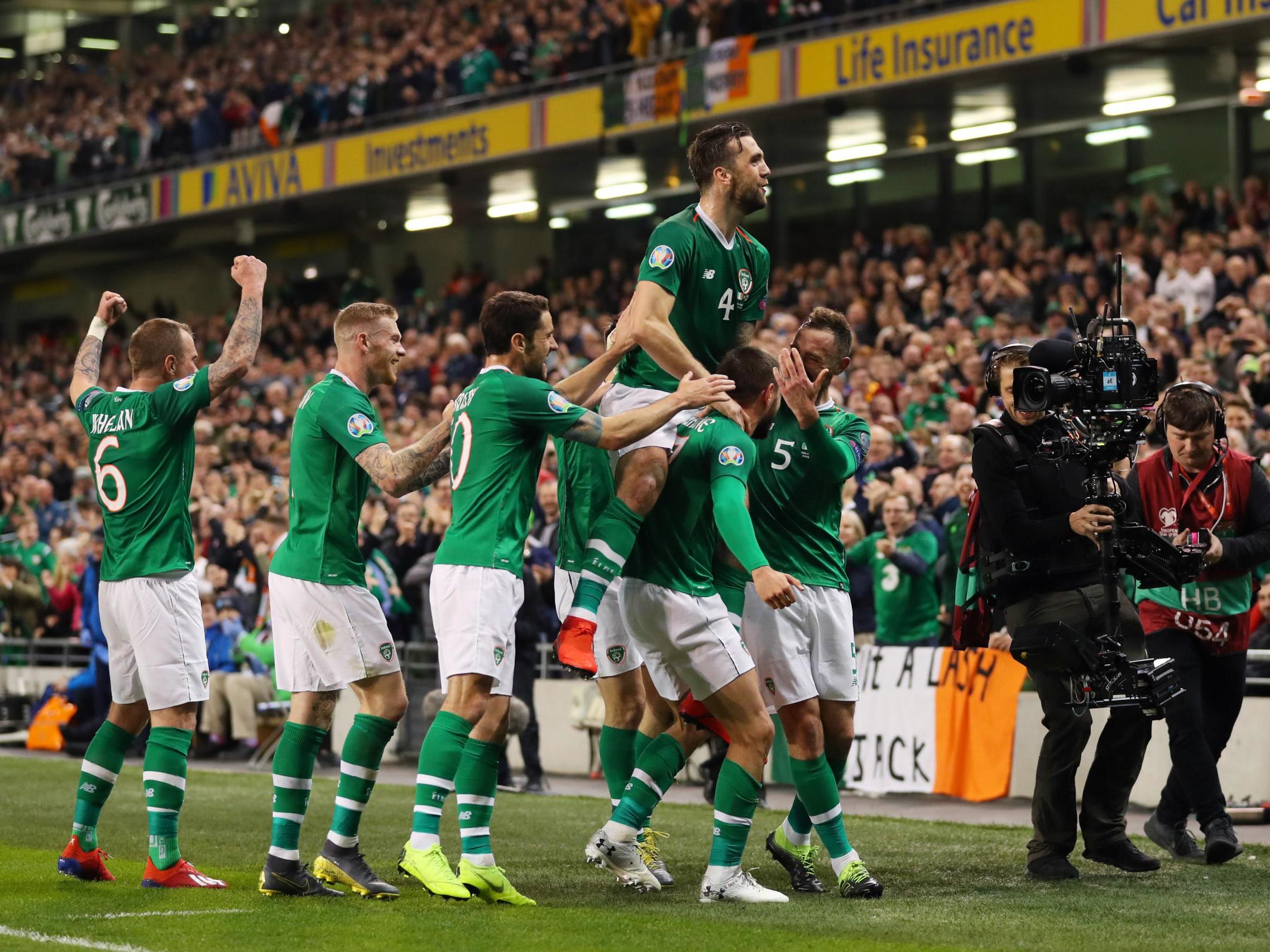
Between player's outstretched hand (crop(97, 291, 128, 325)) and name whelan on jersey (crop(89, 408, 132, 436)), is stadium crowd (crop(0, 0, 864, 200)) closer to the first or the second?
player's outstretched hand (crop(97, 291, 128, 325))

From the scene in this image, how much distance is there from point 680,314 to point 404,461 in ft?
Answer: 4.60

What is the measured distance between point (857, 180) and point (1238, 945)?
75.9ft

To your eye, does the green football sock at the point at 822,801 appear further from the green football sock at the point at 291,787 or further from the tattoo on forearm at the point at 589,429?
the green football sock at the point at 291,787

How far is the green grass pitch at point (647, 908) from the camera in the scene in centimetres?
632

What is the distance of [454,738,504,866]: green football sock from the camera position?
7062mm

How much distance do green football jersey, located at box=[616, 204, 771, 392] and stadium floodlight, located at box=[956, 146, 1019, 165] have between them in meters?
19.3

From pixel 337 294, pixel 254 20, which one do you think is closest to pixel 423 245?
pixel 337 294

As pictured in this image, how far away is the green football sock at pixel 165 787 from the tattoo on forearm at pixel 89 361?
5.80 ft

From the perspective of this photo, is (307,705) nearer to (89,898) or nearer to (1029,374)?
(89,898)

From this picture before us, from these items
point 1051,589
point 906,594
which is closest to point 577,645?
point 1051,589

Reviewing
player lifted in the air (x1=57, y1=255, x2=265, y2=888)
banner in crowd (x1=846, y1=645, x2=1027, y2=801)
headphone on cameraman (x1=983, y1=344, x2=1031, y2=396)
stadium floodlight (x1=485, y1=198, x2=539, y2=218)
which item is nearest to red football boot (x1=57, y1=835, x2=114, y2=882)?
player lifted in the air (x1=57, y1=255, x2=265, y2=888)

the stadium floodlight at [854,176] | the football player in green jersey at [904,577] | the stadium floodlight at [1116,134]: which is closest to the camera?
the football player in green jersey at [904,577]

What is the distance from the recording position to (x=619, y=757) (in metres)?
8.31

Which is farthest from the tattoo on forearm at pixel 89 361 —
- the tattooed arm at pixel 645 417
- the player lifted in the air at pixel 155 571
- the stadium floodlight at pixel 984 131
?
the stadium floodlight at pixel 984 131
